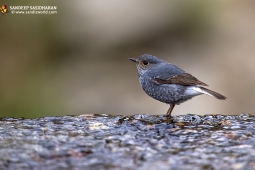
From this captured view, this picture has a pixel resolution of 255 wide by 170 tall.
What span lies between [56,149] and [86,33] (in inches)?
377

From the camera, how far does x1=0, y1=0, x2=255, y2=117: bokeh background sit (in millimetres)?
13164

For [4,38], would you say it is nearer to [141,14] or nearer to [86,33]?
[86,33]

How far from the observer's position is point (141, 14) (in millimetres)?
13672

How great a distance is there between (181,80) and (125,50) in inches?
259

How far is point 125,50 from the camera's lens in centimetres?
1388

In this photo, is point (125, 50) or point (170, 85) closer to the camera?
point (170, 85)

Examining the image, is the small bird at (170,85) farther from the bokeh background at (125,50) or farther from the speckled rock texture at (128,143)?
the bokeh background at (125,50)

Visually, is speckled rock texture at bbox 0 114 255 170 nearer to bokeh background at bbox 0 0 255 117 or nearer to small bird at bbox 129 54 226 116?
small bird at bbox 129 54 226 116

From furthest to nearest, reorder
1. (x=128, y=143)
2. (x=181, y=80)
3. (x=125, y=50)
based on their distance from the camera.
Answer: (x=125, y=50) < (x=181, y=80) < (x=128, y=143)

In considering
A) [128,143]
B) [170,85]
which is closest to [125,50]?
[170,85]

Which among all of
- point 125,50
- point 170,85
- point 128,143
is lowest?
point 128,143

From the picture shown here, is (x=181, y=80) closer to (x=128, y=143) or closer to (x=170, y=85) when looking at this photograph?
(x=170, y=85)

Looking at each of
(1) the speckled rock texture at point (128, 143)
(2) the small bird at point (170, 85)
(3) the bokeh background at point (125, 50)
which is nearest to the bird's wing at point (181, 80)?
(2) the small bird at point (170, 85)

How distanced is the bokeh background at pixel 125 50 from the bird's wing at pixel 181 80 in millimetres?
5436
